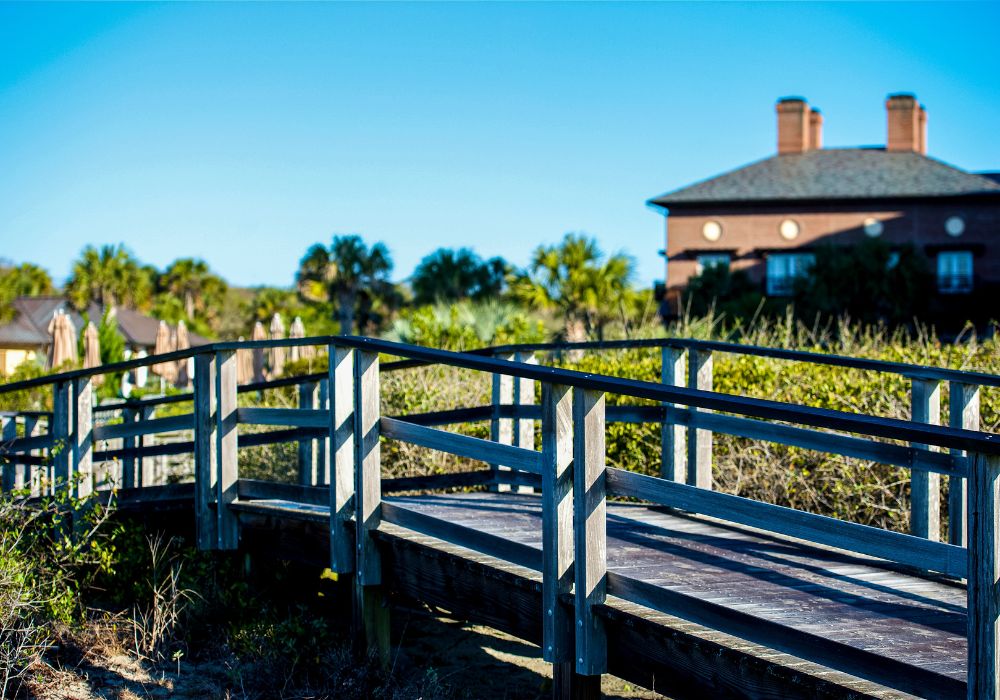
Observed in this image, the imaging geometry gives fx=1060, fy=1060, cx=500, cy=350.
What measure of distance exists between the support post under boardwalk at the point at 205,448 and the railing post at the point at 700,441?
2939mm

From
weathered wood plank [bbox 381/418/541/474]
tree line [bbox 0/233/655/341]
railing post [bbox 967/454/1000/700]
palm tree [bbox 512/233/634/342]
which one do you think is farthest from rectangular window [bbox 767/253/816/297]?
railing post [bbox 967/454/1000/700]

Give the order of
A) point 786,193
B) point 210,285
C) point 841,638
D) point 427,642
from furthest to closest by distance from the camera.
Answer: point 210,285 → point 786,193 → point 427,642 → point 841,638

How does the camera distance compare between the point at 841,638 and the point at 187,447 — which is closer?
the point at 841,638

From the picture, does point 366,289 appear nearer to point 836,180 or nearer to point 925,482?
point 836,180

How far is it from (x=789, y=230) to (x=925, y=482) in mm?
37228

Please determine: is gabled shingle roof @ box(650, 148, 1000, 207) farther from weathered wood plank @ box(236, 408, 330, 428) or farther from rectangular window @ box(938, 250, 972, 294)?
weathered wood plank @ box(236, 408, 330, 428)

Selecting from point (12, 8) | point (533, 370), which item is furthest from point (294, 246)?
point (533, 370)

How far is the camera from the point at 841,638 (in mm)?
3484

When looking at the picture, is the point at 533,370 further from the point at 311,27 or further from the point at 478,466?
the point at 311,27

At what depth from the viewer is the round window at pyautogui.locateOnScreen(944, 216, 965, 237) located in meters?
39.9

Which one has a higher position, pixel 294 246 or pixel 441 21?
pixel 441 21

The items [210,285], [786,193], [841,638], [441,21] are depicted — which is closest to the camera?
[841,638]

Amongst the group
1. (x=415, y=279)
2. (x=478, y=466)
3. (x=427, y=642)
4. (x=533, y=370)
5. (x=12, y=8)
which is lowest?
(x=427, y=642)

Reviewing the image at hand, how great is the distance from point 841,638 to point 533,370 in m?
1.44
